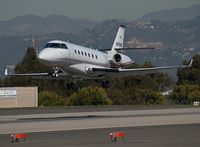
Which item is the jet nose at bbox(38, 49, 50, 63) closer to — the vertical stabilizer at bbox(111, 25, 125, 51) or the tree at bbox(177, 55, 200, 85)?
the vertical stabilizer at bbox(111, 25, 125, 51)

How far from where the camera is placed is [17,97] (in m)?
99.4

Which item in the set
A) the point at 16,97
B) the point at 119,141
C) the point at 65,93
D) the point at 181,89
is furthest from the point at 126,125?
the point at 65,93

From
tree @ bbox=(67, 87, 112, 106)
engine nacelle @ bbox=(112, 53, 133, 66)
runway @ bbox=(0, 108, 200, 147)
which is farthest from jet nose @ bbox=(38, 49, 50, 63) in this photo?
tree @ bbox=(67, 87, 112, 106)

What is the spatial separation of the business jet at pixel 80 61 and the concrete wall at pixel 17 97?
113 feet

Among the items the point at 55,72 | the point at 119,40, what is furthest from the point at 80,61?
the point at 119,40

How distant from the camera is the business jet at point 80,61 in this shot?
5541 centimetres

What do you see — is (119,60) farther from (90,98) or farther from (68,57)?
(90,98)

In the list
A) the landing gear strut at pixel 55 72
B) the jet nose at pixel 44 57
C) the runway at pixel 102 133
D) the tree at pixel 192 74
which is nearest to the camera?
the runway at pixel 102 133

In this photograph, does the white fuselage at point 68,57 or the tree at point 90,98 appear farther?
the tree at point 90,98

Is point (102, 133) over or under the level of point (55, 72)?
under

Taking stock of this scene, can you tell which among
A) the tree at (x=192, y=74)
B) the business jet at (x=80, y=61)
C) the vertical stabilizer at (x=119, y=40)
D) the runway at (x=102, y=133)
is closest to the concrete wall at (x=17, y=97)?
the vertical stabilizer at (x=119, y=40)

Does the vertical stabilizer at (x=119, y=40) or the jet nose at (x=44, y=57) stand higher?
the vertical stabilizer at (x=119, y=40)

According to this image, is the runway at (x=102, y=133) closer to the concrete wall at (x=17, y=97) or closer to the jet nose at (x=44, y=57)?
the jet nose at (x=44, y=57)

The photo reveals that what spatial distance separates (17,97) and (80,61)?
4254 cm
